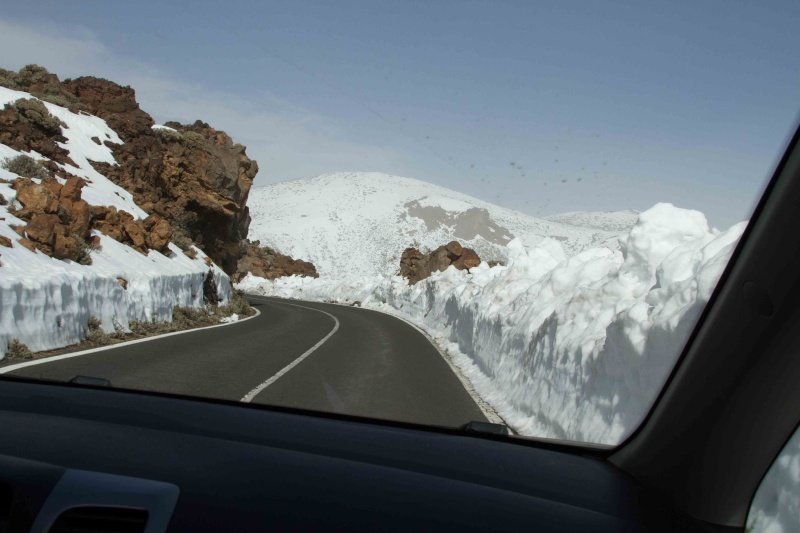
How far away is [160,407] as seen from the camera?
345cm

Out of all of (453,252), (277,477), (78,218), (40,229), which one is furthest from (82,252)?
(453,252)

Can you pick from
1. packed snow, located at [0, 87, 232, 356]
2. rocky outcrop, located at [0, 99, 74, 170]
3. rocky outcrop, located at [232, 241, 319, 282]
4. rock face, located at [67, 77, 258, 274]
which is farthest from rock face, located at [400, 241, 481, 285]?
rocky outcrop, located at [0, 99, 74, 170]

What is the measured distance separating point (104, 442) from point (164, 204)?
99.7ft

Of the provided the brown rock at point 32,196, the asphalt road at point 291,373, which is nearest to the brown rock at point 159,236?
the brown rock at point 32,196

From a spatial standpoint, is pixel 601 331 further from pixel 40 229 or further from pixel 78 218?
pixel 78 218

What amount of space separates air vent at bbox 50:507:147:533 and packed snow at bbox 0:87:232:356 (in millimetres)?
10001

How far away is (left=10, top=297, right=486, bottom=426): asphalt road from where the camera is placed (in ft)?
29.4

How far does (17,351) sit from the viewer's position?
36.6 ft

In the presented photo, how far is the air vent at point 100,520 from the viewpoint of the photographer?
89.1 inches

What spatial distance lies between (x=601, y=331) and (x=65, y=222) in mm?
14548

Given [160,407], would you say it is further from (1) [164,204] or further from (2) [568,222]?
(1) [164,204]

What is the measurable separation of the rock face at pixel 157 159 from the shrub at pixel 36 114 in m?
0.03

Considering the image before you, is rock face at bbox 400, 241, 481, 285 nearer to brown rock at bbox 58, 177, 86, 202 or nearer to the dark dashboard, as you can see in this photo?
brown rock at bbox 58, 177, 86, 202

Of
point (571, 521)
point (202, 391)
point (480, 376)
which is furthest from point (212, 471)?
point (480, 376)
